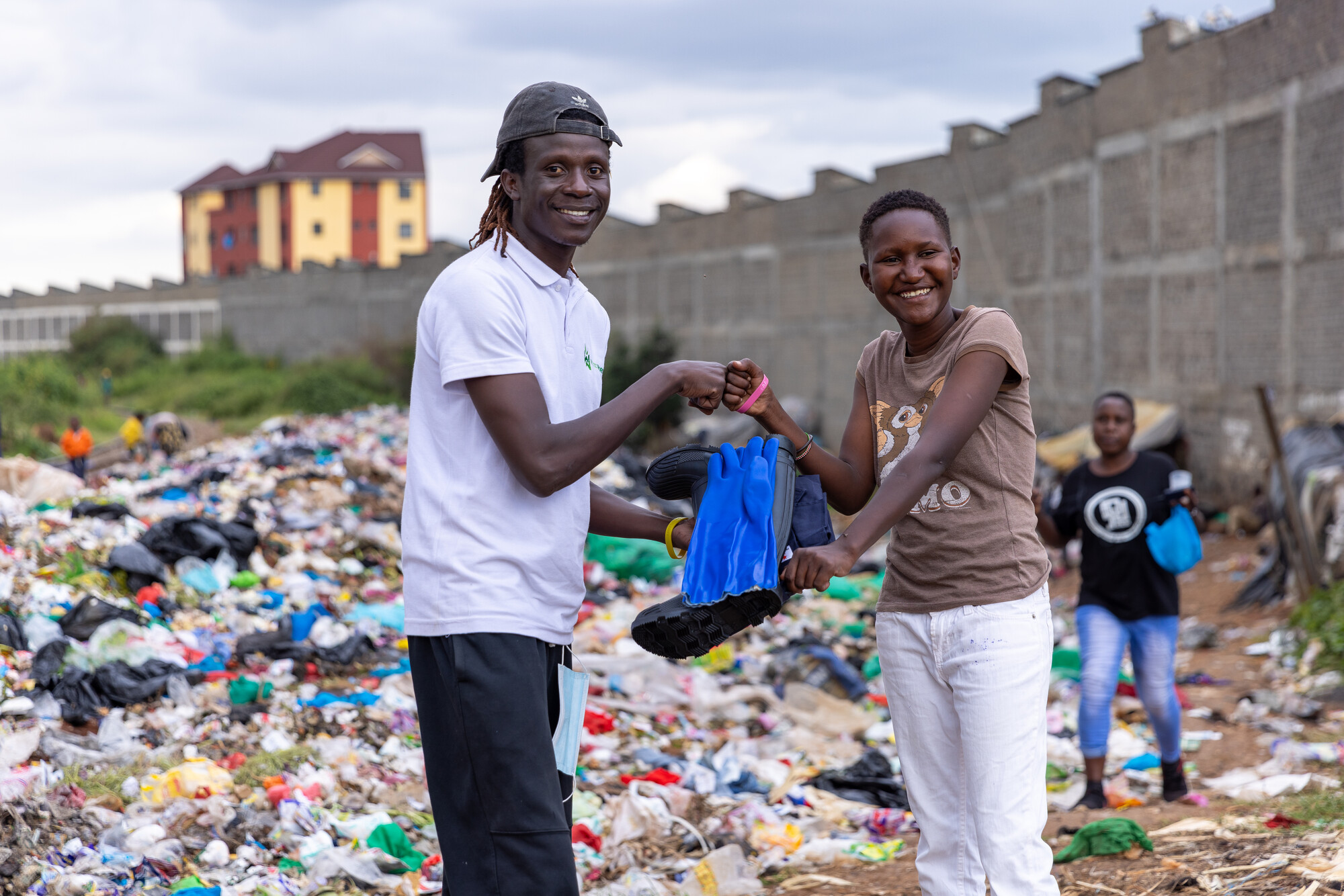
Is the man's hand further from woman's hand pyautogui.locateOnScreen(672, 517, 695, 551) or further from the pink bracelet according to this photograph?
woman's hand pyautogui.locateOnScreen(672, 517, 695, 551)

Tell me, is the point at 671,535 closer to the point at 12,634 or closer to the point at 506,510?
the point at 506,510

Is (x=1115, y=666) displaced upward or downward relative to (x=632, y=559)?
upward

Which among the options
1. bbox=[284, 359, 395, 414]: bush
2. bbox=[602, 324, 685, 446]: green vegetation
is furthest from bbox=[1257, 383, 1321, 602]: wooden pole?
bbox=[284, 359, 395, 414]: bush

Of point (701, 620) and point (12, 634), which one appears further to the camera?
point (12, 634)

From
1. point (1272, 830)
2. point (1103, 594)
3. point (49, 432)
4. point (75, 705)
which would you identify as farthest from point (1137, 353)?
point (49, 432)

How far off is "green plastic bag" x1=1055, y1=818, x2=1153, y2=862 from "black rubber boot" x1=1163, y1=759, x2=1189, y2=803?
109 centimetres

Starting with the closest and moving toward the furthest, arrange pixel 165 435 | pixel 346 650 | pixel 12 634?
1. pixel 12 634
2. pixel 346 650
3. pixel 165 435

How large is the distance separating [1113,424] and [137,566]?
20.0ft

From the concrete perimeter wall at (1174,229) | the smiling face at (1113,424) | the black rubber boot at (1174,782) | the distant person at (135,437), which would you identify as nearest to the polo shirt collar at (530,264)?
the smiling face at (1113,424)

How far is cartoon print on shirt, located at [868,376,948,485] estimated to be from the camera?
2.71 meters

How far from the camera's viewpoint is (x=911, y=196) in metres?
2.73

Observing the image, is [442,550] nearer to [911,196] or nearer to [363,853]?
[911,196]

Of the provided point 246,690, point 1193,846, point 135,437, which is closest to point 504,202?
point 1193,846

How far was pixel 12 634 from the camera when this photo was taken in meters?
6.46
